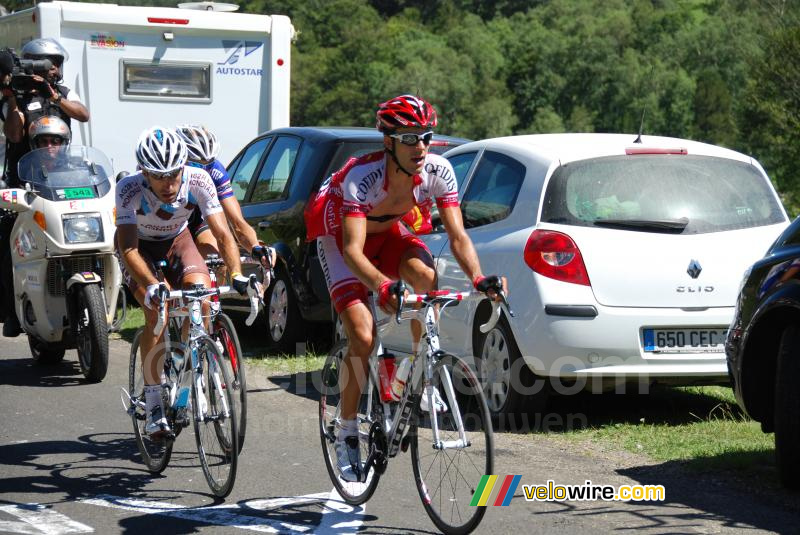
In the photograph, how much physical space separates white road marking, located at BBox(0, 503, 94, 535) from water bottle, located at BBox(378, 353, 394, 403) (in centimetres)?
149

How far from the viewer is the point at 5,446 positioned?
7.32m

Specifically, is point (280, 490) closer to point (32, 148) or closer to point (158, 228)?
point (158, 228)

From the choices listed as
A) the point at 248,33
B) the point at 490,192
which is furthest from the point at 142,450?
the point at 248,33

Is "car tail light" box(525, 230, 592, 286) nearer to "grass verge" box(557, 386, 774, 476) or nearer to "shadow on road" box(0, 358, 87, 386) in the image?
"grass verge" box(557, 386, 774, 476)

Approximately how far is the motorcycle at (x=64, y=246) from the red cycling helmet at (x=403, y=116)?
4.29 m

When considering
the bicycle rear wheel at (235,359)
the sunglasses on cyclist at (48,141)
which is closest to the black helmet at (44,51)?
the sunglasses on cyclist at (48,141)

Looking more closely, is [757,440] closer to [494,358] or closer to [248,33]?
[494,358]

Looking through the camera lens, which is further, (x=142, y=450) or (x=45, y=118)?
(x=45, y=118)

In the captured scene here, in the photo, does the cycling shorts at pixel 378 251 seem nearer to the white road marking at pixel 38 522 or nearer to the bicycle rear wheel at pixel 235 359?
the bicycle rear wheel at pixel 235 359

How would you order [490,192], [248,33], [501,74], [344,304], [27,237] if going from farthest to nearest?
1. [501,74]
2. [248,33]
3. [27,237]
4. [490,192]
5. [344,304]

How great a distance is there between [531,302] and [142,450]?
2.41 meters

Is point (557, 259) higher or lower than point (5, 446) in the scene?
higher

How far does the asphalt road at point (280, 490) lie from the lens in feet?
18.1

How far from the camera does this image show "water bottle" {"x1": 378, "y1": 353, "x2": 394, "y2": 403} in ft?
18.5
